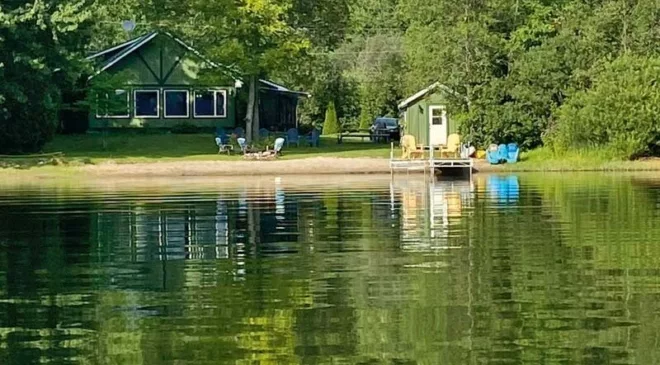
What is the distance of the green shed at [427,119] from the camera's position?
6375cm

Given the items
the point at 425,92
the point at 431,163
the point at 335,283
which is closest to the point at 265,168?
the point at 431,163

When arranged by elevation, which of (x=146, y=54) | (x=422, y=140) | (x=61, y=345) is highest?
(x=146, y=54)

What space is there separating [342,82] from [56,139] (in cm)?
2925

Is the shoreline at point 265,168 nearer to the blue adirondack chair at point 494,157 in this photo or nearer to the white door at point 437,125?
the blue adirondack chair at point 494,157

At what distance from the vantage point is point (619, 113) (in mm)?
A: 51500

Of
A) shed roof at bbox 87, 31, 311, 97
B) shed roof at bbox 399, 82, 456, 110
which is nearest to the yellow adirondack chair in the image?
shed roof at bbox 399, 82, 456, 110

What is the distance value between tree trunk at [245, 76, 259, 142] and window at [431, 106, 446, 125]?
8633 mm

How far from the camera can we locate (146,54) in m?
66.6

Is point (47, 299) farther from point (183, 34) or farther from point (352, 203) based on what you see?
point (183, 34)

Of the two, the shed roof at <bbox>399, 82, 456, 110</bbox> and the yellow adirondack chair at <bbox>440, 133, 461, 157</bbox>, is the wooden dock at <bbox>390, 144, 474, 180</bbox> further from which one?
the shed roof at <bbox>399, 82, 456, 110</bbox>

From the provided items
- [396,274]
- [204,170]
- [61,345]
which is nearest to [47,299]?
[61,345]

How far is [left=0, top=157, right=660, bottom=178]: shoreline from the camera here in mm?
50844

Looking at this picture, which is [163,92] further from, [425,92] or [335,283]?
[335,283]

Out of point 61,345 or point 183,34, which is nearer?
point 61,345
